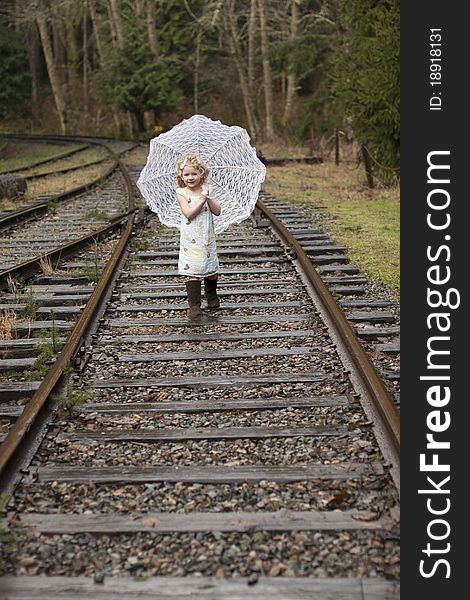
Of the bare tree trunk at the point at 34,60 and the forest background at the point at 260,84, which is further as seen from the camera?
the bare tree trunk at the point at 34,60

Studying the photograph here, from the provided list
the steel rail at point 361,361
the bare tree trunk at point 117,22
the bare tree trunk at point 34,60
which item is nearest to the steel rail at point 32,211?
the steel rail at point 361,361

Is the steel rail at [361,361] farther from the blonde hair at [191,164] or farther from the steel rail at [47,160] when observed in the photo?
the steel rail at [47,160]

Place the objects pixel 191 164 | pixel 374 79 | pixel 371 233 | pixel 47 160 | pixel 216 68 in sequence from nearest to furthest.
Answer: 1. pixel 191 164
2. pixel 371 233
3. pixel 374 79
4. pixel 47 160
5. pixel 216 68

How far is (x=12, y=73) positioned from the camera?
1693 inches

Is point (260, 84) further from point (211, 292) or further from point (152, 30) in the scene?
point (211, 292)

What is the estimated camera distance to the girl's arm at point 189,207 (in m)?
6.00

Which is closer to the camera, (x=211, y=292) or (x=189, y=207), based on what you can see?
(x=189, y=207)

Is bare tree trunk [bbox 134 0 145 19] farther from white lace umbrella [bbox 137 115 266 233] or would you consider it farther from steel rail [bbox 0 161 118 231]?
white lace umbrella [bbox 137 115 266 233]

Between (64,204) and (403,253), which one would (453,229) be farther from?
(64,204)

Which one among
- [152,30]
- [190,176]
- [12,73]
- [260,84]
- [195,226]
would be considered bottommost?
[195,226]

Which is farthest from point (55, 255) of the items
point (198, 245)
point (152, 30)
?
point (152, 30)

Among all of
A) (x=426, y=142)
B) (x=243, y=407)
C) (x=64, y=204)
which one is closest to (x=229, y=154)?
(x=426, y=142)

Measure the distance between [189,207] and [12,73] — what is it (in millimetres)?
40713

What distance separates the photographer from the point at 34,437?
4004 mm
